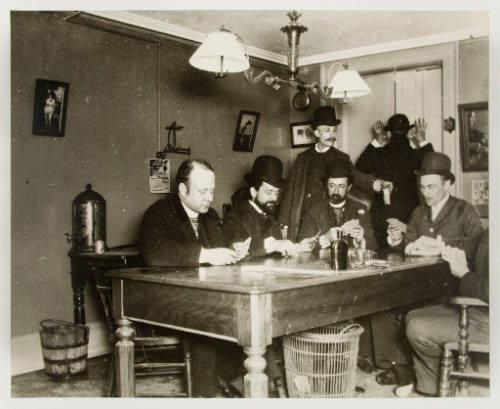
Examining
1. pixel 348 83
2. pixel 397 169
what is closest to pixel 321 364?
pixel 348 83

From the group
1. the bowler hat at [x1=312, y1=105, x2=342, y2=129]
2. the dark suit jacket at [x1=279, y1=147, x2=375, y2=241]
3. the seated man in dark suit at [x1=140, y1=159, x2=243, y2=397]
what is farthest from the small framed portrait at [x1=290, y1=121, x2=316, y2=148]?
the seated man in dark suit at [x1=140, y1=159, x2=243, y2=397]

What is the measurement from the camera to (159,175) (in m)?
5.46

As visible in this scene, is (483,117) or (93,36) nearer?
(93,36)

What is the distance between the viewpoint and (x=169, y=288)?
2.65 metres

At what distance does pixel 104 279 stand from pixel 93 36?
2501mm

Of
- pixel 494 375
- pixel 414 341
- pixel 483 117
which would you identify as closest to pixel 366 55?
pixel 483 117

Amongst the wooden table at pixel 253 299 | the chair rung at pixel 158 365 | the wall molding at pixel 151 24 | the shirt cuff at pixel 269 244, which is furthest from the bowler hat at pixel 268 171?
the wall molding at pixel 151 24

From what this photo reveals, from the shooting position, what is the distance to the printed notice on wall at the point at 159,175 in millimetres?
5398

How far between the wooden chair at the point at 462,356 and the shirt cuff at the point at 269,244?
153cm

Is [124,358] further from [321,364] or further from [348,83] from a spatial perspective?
[348,83]

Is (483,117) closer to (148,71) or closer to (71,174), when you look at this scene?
(148,71)

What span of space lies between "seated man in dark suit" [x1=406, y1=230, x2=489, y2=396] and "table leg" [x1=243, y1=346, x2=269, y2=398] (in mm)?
1360

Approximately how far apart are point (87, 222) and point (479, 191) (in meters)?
3.77

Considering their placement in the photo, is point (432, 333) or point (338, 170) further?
point (338, 170)
